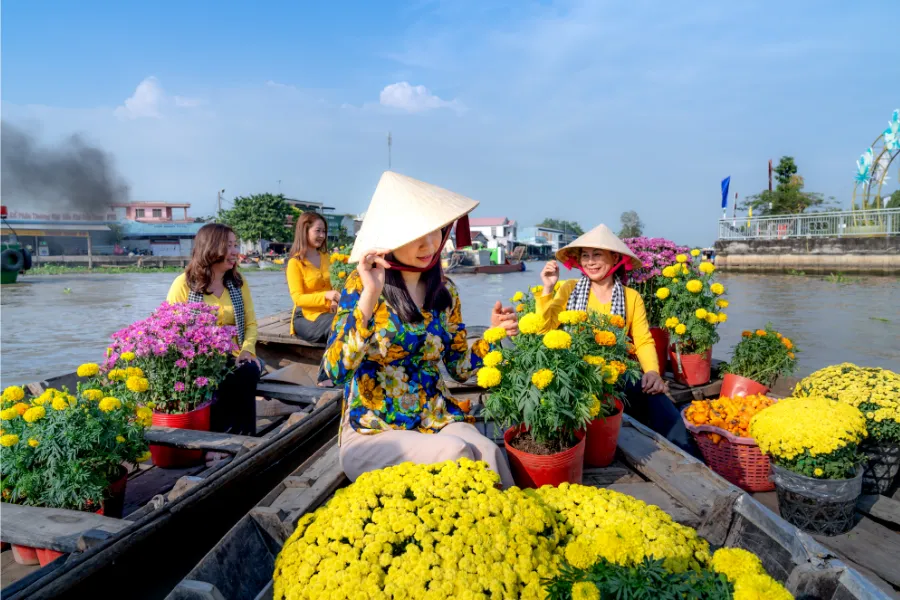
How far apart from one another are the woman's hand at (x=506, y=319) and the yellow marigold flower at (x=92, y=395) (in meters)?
1.84

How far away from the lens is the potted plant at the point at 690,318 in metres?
4.41

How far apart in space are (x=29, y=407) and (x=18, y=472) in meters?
0.29

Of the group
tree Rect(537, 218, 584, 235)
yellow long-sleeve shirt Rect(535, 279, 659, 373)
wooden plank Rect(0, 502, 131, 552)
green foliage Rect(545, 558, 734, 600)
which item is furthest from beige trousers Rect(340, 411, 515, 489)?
tree Rect(537, 218, 584, 235)

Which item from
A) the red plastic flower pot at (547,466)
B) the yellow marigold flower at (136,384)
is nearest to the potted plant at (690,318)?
the red plastic flower pot at (547,466)

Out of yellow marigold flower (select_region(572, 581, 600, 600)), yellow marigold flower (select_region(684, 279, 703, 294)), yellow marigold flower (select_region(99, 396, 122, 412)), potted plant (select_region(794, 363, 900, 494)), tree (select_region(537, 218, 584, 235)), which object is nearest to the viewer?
yellow marigold flower (select_region(572, 581, 600, 600))

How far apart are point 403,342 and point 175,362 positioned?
174 cm

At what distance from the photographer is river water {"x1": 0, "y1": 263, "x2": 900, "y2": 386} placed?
8.23 m

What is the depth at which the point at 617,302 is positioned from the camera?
3.46 meters

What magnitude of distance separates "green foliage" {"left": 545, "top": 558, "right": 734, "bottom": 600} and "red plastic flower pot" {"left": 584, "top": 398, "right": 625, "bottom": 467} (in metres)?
0.98

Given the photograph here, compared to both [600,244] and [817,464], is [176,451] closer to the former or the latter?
[600,244]

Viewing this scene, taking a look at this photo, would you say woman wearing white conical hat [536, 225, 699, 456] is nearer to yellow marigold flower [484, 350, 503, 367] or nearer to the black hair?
the black hair

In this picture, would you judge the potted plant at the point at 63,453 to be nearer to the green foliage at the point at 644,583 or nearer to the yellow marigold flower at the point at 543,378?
the yellow marigold flower at the point at 543,378

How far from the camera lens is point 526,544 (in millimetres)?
1380

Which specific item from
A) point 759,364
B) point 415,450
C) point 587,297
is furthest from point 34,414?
point 759,364
